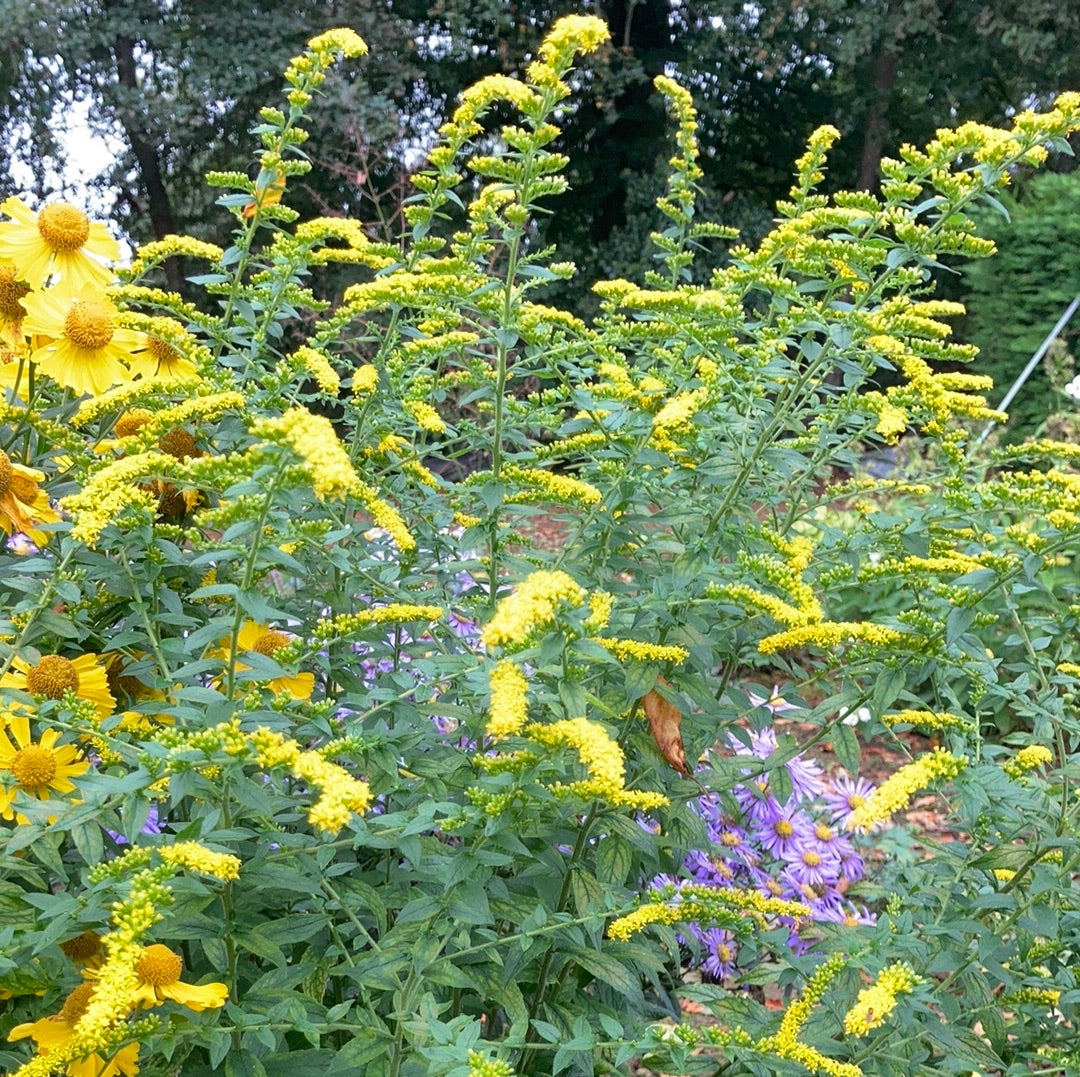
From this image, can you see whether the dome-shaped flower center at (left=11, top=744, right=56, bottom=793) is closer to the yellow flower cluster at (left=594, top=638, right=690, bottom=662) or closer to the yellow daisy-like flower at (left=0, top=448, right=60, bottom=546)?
the yellow daisy-like flower at (left=0, top=448, right=60, bottom=546)

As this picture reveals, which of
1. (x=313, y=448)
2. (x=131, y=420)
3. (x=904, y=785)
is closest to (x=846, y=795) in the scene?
(x=904, y=785)

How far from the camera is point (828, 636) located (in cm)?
157

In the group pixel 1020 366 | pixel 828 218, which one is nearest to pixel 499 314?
pixel 828 218

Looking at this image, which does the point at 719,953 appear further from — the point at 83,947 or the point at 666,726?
the point at 83,947

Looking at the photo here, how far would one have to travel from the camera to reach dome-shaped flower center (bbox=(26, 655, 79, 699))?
159cm

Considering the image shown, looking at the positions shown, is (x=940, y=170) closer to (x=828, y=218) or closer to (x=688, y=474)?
(x=828, y=218)

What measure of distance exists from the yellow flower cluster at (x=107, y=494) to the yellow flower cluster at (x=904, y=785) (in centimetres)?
105

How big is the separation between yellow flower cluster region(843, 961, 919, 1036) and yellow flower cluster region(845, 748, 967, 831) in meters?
0.20

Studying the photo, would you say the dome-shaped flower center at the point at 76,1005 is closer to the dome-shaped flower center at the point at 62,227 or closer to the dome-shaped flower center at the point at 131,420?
the dome-shaped flower center at the point at 131,420

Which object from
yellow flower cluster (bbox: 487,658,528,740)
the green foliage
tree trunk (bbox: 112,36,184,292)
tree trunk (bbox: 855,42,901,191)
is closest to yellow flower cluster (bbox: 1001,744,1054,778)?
the green foliage

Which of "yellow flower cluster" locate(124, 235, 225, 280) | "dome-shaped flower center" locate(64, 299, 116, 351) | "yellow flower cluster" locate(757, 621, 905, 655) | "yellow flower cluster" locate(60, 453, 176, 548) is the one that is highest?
"yellow flower cluster" locate(124, 235, 225, 280)

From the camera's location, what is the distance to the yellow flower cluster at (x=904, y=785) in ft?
4.66

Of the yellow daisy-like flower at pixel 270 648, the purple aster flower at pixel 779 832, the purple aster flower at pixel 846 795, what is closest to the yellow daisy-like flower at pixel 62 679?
the yellow daisy-like flower at pixel 270 648

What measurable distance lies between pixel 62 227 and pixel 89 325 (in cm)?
24
